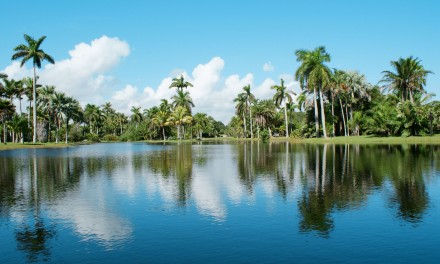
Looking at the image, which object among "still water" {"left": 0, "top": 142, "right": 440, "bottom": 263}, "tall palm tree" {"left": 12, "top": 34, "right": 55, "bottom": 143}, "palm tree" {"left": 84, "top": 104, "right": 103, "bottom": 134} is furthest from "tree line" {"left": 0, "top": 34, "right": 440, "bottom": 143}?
"still water" {"left": 0, "top": 142, "right": 440, "bottom": 263}

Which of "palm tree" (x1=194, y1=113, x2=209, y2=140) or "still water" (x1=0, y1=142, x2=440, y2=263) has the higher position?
"palm tree" (x1=194, y1=113, x2=209, y2=140)

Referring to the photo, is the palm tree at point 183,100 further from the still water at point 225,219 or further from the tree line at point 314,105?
the still water at point 225,219

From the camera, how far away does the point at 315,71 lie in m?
80.2

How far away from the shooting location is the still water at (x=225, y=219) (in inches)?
437

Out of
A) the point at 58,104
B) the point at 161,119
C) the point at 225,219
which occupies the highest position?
the point at 58,104

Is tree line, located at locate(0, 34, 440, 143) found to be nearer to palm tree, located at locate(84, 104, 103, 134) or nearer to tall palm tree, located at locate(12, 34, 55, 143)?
tall palm tree, located at locate(12, 34, 55, 143)

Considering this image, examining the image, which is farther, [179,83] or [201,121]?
[201,121]

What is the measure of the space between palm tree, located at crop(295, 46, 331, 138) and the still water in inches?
2212

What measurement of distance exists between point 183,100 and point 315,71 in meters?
49.9

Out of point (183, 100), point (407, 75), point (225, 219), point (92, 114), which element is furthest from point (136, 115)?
point (225, 219)

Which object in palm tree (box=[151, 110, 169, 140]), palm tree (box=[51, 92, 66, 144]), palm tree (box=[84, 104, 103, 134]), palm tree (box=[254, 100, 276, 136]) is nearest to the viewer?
palm tree (box=[51, 92, 66, 144])

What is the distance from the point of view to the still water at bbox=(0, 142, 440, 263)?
11.1 meters

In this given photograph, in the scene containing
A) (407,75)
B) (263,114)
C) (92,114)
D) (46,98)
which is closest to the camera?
(407,75)

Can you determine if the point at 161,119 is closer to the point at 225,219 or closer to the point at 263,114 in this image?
the point at 263,114
